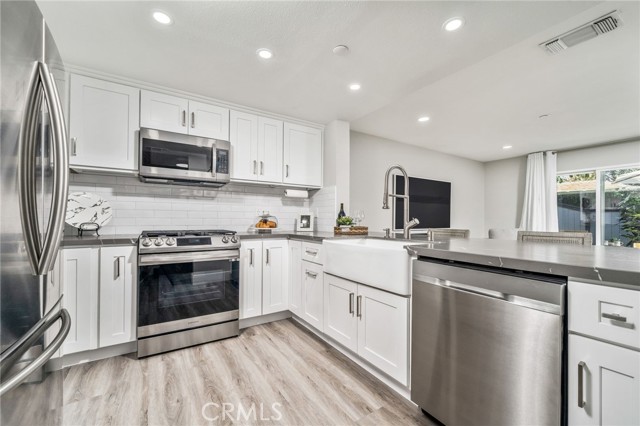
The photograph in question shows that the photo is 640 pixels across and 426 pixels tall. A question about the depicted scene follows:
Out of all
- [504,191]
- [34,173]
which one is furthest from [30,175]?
[504,191]

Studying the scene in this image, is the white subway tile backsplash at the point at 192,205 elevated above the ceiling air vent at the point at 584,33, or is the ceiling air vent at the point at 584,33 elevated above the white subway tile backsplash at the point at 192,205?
the ceiling air vent at the point at 584,33

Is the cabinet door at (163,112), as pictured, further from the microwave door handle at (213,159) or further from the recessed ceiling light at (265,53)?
the recessed ceiling light at (265,53)

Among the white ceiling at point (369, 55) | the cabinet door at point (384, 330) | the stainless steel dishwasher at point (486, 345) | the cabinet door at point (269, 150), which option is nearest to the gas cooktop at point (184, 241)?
the cabinet door at point (269, 150)

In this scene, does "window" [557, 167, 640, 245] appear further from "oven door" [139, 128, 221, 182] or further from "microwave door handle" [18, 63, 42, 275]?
"microwave door handle" [18, 63, 42, 275]

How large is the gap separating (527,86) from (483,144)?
2339 mm

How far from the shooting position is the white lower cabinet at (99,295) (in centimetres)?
191

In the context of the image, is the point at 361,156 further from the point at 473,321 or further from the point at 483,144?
the point at 473,321

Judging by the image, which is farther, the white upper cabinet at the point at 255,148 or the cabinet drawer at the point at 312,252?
the white upper cabinet at the point at 255,148

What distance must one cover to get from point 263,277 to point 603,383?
94.0 inches

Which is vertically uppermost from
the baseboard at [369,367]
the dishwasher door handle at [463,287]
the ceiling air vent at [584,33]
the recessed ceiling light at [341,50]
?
the ceiling air vent at [584,33]

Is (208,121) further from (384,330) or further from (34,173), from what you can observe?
(384,330)

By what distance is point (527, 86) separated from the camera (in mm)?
2629

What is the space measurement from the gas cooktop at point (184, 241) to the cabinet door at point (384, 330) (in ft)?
4.16

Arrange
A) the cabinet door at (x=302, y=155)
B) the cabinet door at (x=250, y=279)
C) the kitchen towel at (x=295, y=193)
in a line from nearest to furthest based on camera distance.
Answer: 1. the cabinet door at (x=250, y=279)
2. the cabinet door at (x=302, y=155)
3. the kitchen towel at (x=295, y=193)
